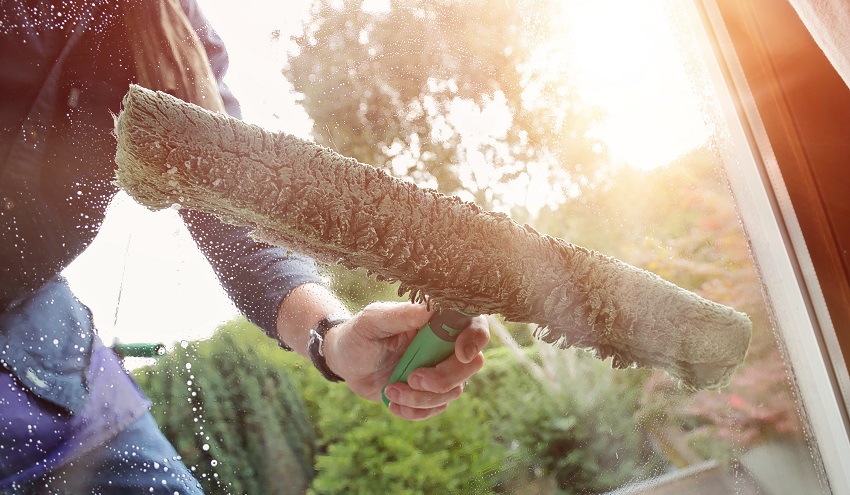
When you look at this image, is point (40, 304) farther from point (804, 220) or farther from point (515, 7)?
point (804, 220)

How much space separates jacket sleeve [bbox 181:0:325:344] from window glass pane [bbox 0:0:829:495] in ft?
0.03

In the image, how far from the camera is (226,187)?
40 centimetres

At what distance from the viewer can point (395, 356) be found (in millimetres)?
550

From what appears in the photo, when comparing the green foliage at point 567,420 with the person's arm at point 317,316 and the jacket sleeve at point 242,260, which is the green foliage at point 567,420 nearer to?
the person's arm at point 317,316

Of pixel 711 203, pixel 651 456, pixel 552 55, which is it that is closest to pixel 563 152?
pixel 552 55

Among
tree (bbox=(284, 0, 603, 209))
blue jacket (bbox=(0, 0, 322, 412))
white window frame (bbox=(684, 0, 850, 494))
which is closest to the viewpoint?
blue jacket (bbox=(0, 0, 322, 412))

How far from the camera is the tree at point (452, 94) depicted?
1.81ft

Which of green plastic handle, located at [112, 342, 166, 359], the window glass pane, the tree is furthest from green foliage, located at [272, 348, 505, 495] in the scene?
the tree

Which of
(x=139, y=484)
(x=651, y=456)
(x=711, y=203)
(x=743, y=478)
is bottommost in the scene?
(x=743, y=478)

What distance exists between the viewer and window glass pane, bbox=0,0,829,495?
0.49 m

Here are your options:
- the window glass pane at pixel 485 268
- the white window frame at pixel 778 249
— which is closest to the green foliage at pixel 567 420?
the window glass pane at pixel 485 268

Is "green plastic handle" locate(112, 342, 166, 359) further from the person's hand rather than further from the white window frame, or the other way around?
the white window frame

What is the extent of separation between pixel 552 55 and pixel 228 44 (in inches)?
13.6

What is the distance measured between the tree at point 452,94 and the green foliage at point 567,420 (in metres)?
0.18
